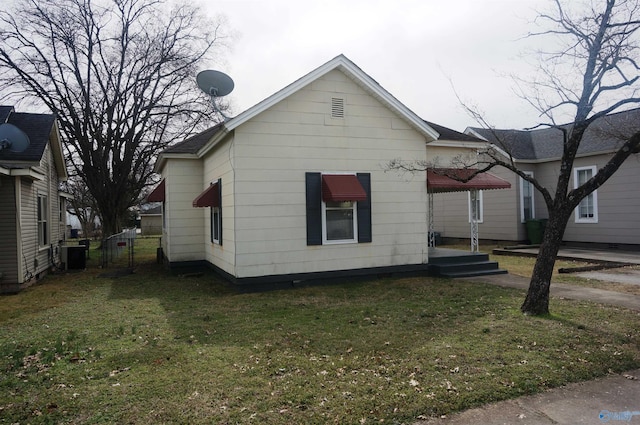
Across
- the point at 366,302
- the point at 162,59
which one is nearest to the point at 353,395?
the point at 366,302

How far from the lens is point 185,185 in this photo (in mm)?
13891

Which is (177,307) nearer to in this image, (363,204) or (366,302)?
(366,302)

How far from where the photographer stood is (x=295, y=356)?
5422 mm

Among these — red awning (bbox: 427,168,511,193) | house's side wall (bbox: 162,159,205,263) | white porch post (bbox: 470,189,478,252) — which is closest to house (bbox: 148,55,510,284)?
red awning (bbox: 427,168,511,193)

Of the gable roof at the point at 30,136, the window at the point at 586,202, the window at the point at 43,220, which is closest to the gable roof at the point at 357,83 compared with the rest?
the gable roof at the point at 30,136

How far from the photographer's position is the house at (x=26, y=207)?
11180mm

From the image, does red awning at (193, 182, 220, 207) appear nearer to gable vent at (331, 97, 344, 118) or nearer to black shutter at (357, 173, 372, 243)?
gable vent at (331, 97, 344, 118)

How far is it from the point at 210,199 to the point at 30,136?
6385 mm

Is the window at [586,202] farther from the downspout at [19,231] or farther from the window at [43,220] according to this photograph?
the window at [43,220]

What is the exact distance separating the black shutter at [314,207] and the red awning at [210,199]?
105 inches

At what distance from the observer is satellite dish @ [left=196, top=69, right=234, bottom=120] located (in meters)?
11.9

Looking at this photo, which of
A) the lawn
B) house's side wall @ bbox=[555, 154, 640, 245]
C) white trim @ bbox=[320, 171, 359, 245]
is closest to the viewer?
the lawn

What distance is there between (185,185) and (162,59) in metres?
12.7

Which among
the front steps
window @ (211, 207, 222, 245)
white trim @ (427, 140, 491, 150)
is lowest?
the front steps
